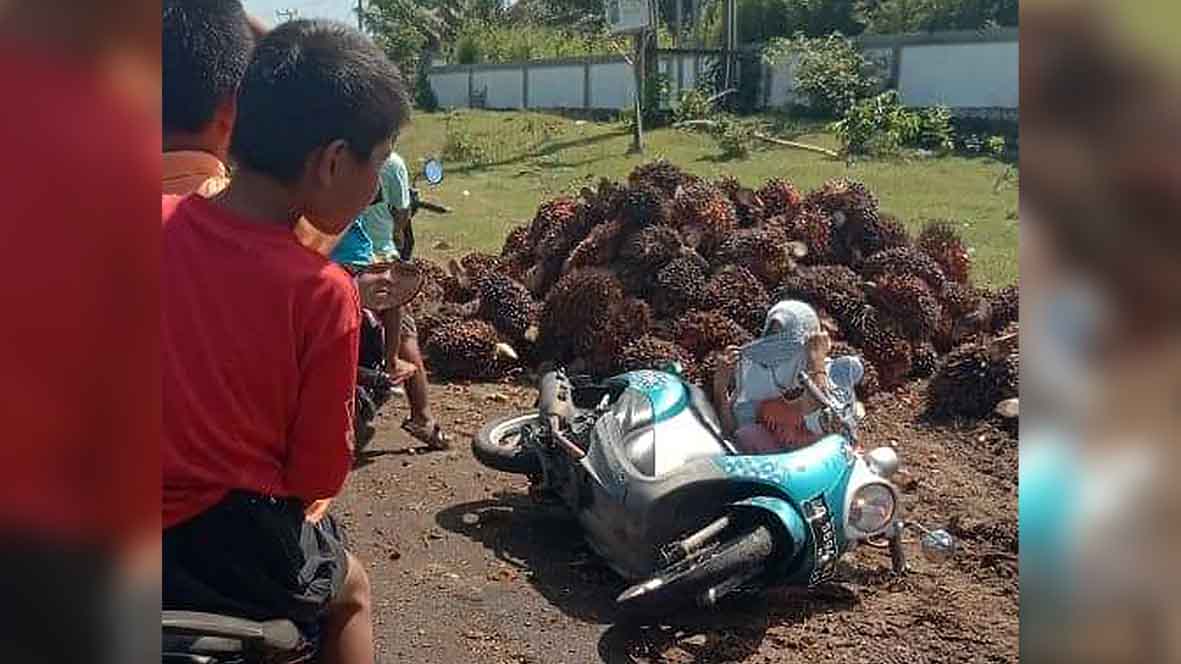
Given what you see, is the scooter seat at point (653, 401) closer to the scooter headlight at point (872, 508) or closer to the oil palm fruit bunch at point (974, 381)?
the scooter headlight at point (872, 508)

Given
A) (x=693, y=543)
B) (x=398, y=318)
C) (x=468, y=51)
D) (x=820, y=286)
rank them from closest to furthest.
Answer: (x=693, y=543), (x=398, y=318), (x=820, y=286), (x=468, y=51)

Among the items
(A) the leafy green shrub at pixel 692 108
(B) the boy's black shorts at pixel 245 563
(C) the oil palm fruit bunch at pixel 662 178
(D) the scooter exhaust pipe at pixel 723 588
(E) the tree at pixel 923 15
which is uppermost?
(E) the tree at pixel 923 15

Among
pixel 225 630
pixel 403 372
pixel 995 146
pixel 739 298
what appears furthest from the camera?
pixel 995 146

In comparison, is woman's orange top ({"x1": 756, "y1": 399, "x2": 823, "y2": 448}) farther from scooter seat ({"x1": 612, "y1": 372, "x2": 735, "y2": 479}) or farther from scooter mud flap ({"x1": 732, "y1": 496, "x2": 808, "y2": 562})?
scooter mud flap ({"x1": 732, "y1": 496, "x2": 808, "y2": 562})

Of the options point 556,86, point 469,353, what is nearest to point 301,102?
point 469,353

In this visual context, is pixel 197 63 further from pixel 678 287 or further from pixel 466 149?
pixel 466 149

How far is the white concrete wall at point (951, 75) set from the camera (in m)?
22.5

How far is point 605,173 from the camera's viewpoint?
19.9 meters

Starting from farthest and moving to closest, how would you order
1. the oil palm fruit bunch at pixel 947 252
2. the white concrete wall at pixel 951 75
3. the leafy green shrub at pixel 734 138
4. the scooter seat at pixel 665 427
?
the white concrete wall at pixel 951 75 < the leafy green shrub at pixel 734 138 < the oil palm fruit bunch at pixel 947 252 < the scooter seat at pixel 665 427

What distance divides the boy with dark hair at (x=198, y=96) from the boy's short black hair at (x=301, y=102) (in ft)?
0.65

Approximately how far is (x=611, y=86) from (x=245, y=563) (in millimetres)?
28643

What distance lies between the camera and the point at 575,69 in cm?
3134

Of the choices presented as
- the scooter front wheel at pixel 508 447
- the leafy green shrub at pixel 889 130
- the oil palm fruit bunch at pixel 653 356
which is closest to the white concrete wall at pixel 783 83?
the leafy green shrub at pixel 889 130
